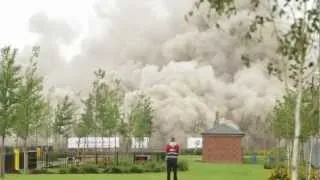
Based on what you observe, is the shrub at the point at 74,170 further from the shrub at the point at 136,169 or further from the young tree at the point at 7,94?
the young tree at the point at 7,94

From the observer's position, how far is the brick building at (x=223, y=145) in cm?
6625

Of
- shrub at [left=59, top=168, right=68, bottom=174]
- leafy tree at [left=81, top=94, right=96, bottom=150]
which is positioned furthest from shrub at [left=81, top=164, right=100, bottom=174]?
leafy tree at [left=81, top=94, right=96, bottom=150]

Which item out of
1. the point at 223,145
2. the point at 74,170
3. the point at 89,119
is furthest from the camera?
the point at 223,145

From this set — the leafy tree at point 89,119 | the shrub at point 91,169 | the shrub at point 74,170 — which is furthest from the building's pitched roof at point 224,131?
the shrub at point 74,170

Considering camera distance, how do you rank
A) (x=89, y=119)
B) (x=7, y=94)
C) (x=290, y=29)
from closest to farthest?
(x=290, y=29) → (x=7, y=94) → (x=89, y=119)

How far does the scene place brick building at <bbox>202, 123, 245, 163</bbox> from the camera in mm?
66250

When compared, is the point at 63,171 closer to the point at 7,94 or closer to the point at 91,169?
the point at 91,169

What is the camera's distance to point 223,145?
219 feet

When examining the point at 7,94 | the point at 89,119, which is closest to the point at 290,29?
the point at 7,94

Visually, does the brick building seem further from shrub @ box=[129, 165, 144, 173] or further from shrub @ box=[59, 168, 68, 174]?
shrub @ box=[59, 168, 68, 174]

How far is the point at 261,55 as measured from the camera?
4377 inches

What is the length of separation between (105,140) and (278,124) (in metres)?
20.5

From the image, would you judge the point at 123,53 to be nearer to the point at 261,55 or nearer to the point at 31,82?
the point at 261,55

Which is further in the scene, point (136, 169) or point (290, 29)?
point (136, 169)
